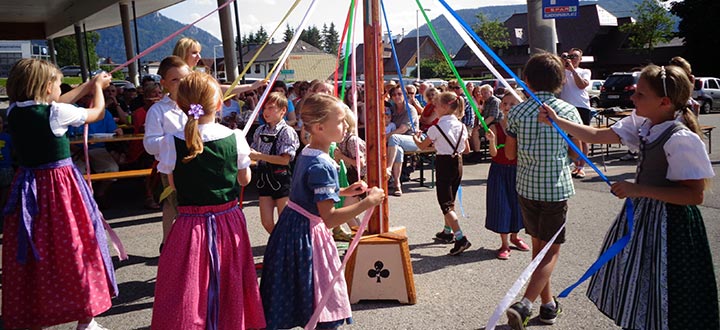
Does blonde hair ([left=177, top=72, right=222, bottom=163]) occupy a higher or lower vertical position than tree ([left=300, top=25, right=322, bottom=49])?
lower

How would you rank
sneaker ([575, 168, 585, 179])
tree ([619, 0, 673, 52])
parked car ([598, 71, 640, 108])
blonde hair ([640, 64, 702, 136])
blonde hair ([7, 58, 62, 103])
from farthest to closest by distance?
tree ([619, 0, 673, 52]), parked car ([598, 71, 640, 108]), sneaker ([575, 168, 585, 179]), blonde hair ([7, 58, 62, 103]), blonde hair ([640, 64, 702, 136])

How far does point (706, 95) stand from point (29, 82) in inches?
950

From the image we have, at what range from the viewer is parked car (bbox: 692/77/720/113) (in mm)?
21688

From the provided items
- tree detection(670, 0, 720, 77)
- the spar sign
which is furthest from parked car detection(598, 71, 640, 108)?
the spar sign

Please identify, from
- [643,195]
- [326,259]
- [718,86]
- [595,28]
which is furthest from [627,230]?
[595,28]

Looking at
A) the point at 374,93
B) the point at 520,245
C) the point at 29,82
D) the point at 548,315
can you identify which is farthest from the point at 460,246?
the point at 29,82

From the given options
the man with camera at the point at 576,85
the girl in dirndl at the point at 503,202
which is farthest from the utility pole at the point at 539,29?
the girl in dirndl at the point at 503,202

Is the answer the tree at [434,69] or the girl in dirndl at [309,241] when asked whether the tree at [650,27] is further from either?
the girl in dirndl at [309,241]

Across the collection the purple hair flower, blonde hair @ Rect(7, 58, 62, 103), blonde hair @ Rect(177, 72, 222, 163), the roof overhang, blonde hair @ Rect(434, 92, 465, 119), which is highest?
the roof overhang

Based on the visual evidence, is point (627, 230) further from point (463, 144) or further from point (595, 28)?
point (595, 28)

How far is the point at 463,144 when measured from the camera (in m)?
5.39

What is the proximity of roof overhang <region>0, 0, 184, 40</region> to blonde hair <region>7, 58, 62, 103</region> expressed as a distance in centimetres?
1905

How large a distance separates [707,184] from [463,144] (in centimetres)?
280

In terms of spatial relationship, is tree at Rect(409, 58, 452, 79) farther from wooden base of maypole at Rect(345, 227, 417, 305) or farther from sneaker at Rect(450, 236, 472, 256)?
wooden base of maypole at Rect(345, 227, 417, 305)
